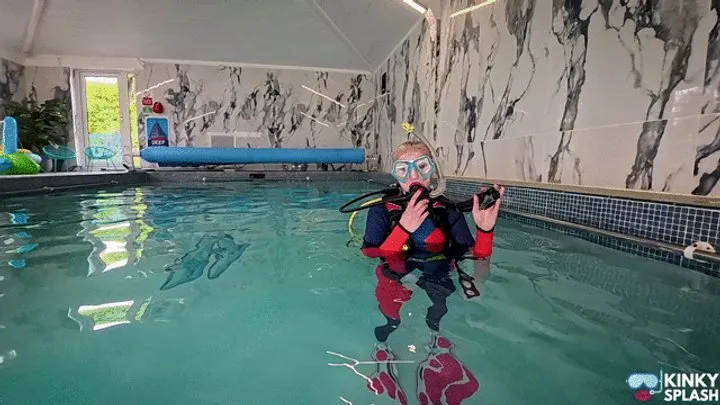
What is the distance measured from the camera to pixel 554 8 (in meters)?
3.52

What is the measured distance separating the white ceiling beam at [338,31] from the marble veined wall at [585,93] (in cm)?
308

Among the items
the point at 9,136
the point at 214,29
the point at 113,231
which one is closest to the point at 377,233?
the point at 113,231

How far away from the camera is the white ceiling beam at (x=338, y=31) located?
7.85 metres

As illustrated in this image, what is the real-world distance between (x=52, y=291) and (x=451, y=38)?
5.53 m

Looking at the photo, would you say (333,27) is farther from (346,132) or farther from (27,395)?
(27,395)

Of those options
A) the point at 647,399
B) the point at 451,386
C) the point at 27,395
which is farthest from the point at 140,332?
the point at 647,399

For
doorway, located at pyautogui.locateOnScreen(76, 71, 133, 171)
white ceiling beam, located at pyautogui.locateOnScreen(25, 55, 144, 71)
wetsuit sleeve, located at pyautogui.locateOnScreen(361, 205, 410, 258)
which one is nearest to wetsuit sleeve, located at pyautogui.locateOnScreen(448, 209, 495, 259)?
wetsuit sleeve, located at pyautogui.locateOnScreen(361, 205, 410, 258)

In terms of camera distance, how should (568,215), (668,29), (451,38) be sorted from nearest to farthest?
(668,29)
(568,215)
(451,38)

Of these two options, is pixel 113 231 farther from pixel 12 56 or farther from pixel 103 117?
pixel 12 56

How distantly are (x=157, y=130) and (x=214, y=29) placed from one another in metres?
2.88

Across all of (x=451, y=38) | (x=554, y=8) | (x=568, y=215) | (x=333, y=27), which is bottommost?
(x=568, y=215)

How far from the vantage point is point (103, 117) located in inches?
373

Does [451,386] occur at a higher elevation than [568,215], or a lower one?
lower

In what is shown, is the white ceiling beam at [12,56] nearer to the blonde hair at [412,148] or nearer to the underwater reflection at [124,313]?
the underwater reflection at [124,313]
